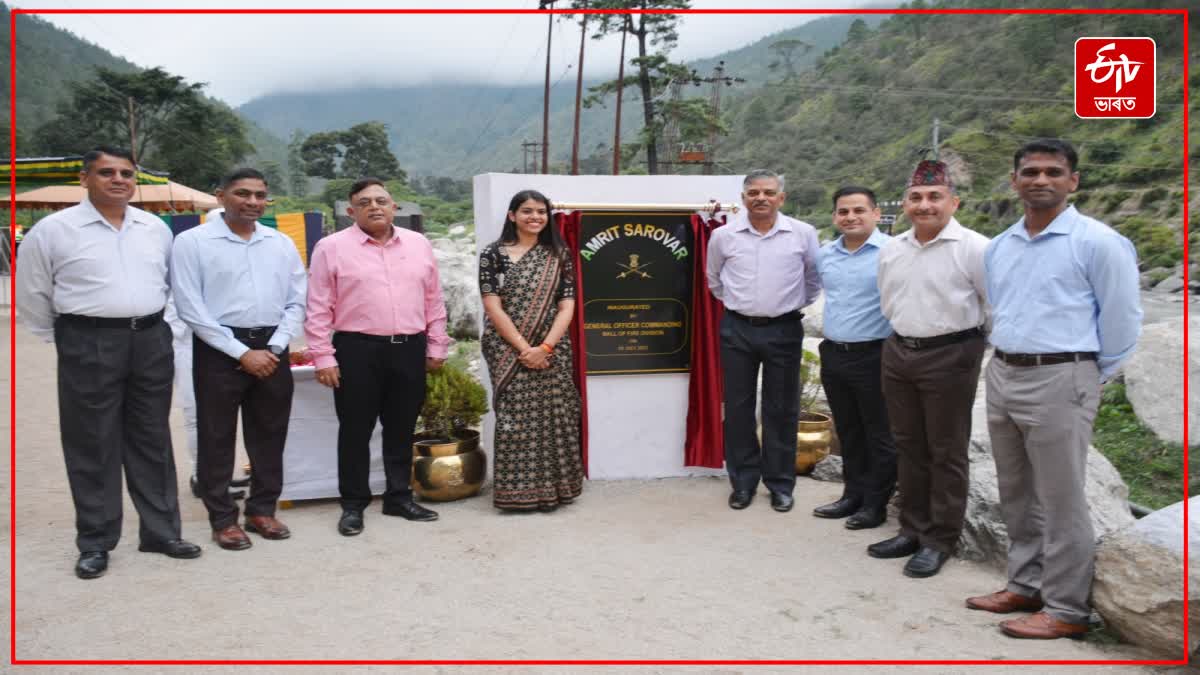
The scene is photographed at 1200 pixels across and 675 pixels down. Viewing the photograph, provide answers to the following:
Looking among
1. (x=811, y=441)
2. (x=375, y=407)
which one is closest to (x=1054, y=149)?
(x=811, y=441)

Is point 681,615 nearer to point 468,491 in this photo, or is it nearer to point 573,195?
point 468,491

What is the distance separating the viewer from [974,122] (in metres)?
55.2

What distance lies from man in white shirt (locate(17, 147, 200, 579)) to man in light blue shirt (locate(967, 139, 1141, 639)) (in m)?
3.67

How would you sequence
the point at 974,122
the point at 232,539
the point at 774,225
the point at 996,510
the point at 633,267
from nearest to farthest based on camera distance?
the point at 996,510, the point at 232,539, the point at 774,225, the point at 633,267, the point at 974,122

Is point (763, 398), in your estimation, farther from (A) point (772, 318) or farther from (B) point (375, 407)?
(B) point (375, 407)

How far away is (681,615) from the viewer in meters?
3.78

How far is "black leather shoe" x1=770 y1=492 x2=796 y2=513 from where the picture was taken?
5.28 meters

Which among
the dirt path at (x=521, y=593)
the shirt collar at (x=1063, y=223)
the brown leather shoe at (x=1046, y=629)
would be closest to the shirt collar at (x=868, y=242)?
the shirt collar at (x=1063, y=223)

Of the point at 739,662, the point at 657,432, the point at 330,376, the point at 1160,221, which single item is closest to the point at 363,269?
the point at 330,376

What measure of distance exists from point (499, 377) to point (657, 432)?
1.28 m

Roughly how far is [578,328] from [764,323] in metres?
1.18

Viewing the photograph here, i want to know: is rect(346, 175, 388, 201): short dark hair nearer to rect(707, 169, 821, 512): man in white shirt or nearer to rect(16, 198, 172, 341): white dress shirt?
rect(16, 198, 172, 341): white dress shirt

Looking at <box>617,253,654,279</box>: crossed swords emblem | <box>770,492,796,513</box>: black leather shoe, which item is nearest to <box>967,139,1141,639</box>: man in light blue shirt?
<box>770,492,796,513</box>: black leather shoe

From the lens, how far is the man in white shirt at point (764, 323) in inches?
203
